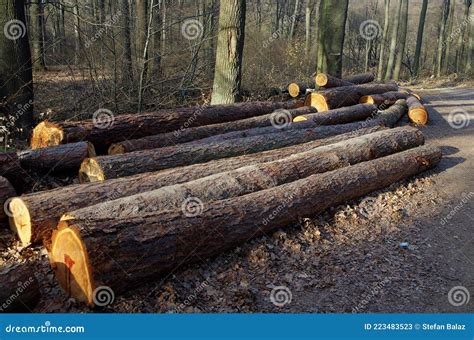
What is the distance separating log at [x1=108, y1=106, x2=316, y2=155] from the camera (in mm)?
6627

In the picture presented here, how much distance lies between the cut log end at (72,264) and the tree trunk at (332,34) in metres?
10.3

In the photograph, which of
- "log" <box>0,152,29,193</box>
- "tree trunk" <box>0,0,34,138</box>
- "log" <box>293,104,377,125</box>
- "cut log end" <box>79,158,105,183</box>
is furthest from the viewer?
"log" <box>293,104,377,125</box>

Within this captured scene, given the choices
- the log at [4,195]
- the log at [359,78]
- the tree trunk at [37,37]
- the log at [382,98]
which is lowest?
the log at [4,195]

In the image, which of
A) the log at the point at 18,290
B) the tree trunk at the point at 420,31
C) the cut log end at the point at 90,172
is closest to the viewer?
the log at the point at 18,290

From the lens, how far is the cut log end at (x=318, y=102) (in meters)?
10.2

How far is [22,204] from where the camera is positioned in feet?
14.6

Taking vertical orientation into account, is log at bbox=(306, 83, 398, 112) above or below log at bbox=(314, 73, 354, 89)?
below

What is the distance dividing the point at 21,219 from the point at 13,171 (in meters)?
1.22

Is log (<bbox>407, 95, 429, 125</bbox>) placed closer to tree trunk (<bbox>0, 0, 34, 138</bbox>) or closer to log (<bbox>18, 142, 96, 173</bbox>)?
log (<bbox>18, 142, 96, 173</bbox>)

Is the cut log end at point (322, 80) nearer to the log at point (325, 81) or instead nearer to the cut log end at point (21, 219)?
the log at point (325, 81)

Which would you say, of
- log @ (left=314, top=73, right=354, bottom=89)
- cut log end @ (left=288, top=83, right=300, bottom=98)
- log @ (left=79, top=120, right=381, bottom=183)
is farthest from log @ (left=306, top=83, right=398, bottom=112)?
log @ (left=79, top=120, right=381, bottom=183)

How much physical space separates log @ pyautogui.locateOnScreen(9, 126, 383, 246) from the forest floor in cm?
24

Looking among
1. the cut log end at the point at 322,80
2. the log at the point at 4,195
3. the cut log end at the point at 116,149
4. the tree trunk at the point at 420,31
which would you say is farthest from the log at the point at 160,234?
the tree trunk at the point at 420,31

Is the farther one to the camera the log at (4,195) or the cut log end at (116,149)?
the cut log end at (116,149)
